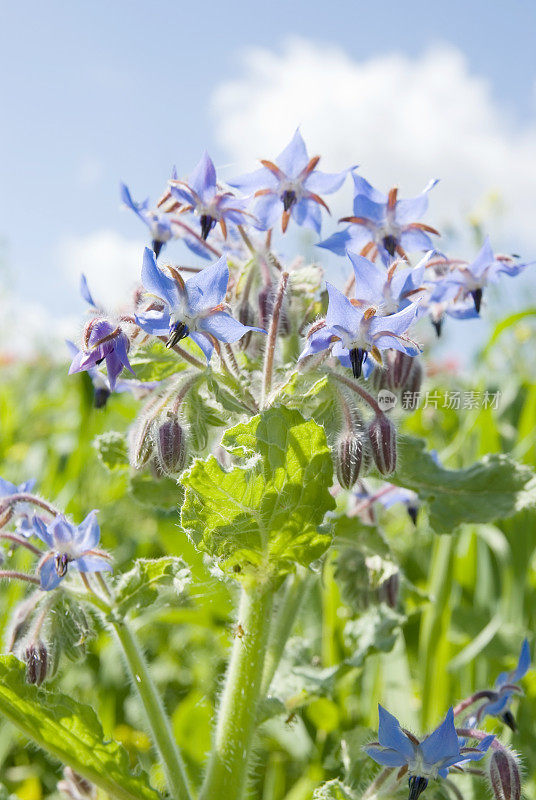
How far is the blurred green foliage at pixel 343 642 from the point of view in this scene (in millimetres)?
1590

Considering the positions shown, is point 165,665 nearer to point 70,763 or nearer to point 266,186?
point 70,763

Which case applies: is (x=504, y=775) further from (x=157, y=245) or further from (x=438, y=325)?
(x=157, y=245)

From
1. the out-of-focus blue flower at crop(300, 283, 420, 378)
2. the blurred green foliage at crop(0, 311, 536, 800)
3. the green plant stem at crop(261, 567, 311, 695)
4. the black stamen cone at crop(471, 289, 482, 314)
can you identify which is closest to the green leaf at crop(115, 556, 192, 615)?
the blurred green foliage at crop(0, 311, 536, 800)

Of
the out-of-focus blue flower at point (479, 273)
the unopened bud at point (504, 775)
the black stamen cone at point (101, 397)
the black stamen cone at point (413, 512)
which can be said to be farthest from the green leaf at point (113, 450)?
the unopened bud at point (504, 775)

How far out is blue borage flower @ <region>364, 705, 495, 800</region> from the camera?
3.44 feet

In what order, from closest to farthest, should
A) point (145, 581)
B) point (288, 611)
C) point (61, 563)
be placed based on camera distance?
point (61, 563)
point (145, 581)
point (288, 611)

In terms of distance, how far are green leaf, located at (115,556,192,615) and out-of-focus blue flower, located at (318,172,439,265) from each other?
60 cm

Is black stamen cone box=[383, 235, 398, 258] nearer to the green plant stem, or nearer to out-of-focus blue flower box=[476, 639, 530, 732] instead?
the green plant stem

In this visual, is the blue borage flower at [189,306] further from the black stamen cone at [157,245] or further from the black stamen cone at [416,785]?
the black stamen cone at [416,785]

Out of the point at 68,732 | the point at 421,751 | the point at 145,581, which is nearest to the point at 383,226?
the point at 145,581

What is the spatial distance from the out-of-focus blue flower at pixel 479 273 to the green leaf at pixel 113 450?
2.38 feet

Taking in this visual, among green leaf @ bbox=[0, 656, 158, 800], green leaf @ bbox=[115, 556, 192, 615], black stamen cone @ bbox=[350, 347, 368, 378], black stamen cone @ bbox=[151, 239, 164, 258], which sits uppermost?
black stamen cone @ bbox=[151, 239, 164, 258]

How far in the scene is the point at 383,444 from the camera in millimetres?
1146

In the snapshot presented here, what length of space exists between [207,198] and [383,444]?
A: 502mm
